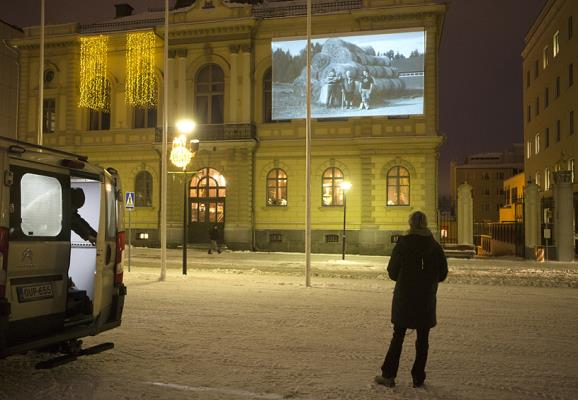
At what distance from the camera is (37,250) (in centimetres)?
636

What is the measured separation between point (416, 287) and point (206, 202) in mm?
30863

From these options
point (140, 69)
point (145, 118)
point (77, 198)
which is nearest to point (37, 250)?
point (77, 198)

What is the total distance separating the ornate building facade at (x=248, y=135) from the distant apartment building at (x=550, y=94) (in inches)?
368

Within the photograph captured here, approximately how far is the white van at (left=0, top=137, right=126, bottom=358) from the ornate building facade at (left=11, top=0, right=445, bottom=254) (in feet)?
88.5

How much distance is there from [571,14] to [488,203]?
79417mm

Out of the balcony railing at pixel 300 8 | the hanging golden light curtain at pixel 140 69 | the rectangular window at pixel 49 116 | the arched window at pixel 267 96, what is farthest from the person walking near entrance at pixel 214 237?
the rectangular window at pixel 49 116

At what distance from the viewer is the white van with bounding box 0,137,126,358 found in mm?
5984

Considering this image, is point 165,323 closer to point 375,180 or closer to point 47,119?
point 375,180

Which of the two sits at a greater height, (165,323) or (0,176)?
(0,176)

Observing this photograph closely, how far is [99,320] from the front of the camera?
23.7 feet

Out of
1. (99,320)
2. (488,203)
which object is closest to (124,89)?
(99,320)

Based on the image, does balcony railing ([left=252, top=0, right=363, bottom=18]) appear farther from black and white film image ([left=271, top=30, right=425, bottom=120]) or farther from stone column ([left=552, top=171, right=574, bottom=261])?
stone column ([left=552, top=171, right=574, bottom=261])

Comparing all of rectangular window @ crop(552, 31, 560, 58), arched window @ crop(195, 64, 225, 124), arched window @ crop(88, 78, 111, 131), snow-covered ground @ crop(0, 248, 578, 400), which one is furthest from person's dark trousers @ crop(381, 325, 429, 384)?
rectangular window @ crop(552, 31, 560, 58)

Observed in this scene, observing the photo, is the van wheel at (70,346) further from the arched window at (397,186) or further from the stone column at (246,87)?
the stone column at (246,87)
